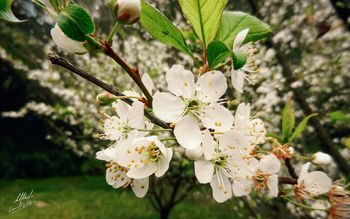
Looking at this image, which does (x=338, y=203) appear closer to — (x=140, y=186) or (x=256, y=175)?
(x=256, y=175)

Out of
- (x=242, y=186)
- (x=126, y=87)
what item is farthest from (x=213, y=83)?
(x=126, y=87)

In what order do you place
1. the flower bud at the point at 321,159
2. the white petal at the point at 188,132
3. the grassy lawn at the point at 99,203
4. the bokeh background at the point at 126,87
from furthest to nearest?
the grassy lawn at the point at 99,203, the bokeh background at the point at 126,87, the flower bud at the point at 321,159, the white petal at the point at 188,132

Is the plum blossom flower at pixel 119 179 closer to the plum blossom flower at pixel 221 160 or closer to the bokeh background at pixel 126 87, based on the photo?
the plum blossom flower at pixel 221 160

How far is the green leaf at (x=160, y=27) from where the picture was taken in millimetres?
763

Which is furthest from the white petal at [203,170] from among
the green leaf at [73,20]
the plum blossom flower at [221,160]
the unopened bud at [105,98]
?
the green leaf at [73,20]

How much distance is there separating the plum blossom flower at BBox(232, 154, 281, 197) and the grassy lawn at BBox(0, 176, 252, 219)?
4166 mm

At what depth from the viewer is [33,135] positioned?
29.4ft

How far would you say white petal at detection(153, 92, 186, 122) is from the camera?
70cm

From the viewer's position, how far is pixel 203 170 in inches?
28.8

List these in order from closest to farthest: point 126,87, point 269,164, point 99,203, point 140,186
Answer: point 140,186, point 269,164, point 126,87, point 99,203

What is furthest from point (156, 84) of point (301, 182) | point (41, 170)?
point (41, 170)

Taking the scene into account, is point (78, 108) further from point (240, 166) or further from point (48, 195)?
point (240, 166)

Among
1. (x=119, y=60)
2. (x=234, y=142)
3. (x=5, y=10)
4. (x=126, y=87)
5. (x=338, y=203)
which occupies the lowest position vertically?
(x=338, y=203)

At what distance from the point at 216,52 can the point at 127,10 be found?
0.21 m
